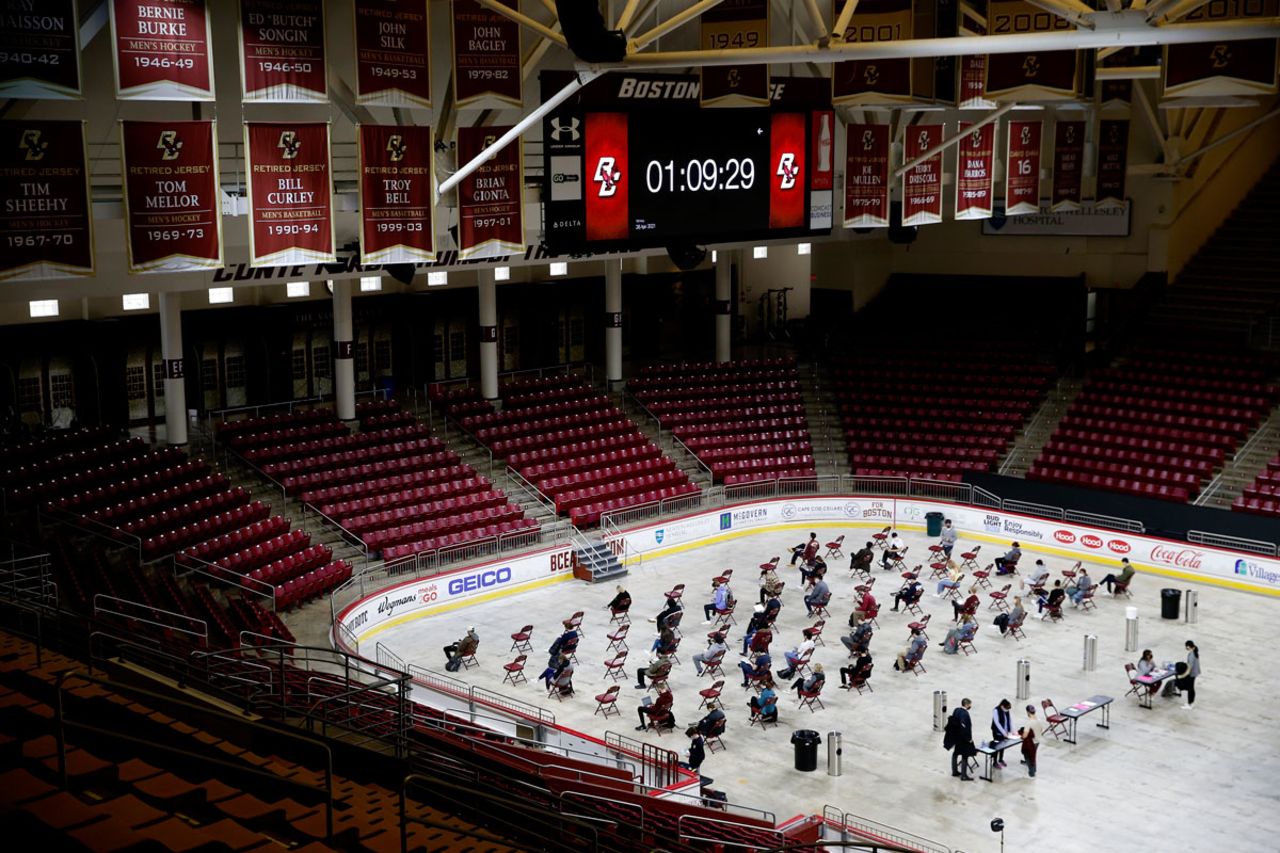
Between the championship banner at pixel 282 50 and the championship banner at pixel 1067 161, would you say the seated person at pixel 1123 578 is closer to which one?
the championship banner at pixel 1067 161

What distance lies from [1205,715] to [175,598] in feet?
58.6

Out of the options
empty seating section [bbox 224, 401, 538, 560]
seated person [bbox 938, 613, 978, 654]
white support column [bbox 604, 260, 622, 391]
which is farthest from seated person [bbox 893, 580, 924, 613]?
white support column [bbox 604, 260, 622, 391]

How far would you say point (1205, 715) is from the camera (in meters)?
24.2

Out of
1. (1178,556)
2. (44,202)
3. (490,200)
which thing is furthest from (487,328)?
(1178,556)

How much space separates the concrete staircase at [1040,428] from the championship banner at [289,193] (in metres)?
22.2

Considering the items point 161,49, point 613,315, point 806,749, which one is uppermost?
point 161,49

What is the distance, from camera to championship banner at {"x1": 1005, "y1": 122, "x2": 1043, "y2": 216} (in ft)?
109

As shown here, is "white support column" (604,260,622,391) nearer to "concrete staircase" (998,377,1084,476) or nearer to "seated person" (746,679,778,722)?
"concrete staircase" (998,377,1084,476)

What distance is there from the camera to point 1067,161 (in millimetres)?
34250

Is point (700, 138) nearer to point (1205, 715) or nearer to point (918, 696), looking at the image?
point (918, 696)

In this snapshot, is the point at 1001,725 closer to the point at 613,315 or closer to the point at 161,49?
the point at 161,49

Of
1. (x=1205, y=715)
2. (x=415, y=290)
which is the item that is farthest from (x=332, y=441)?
(x=1205, y=715)

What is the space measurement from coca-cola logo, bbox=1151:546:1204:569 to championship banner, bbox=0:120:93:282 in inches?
984

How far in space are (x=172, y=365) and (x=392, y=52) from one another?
10840 millimetres
